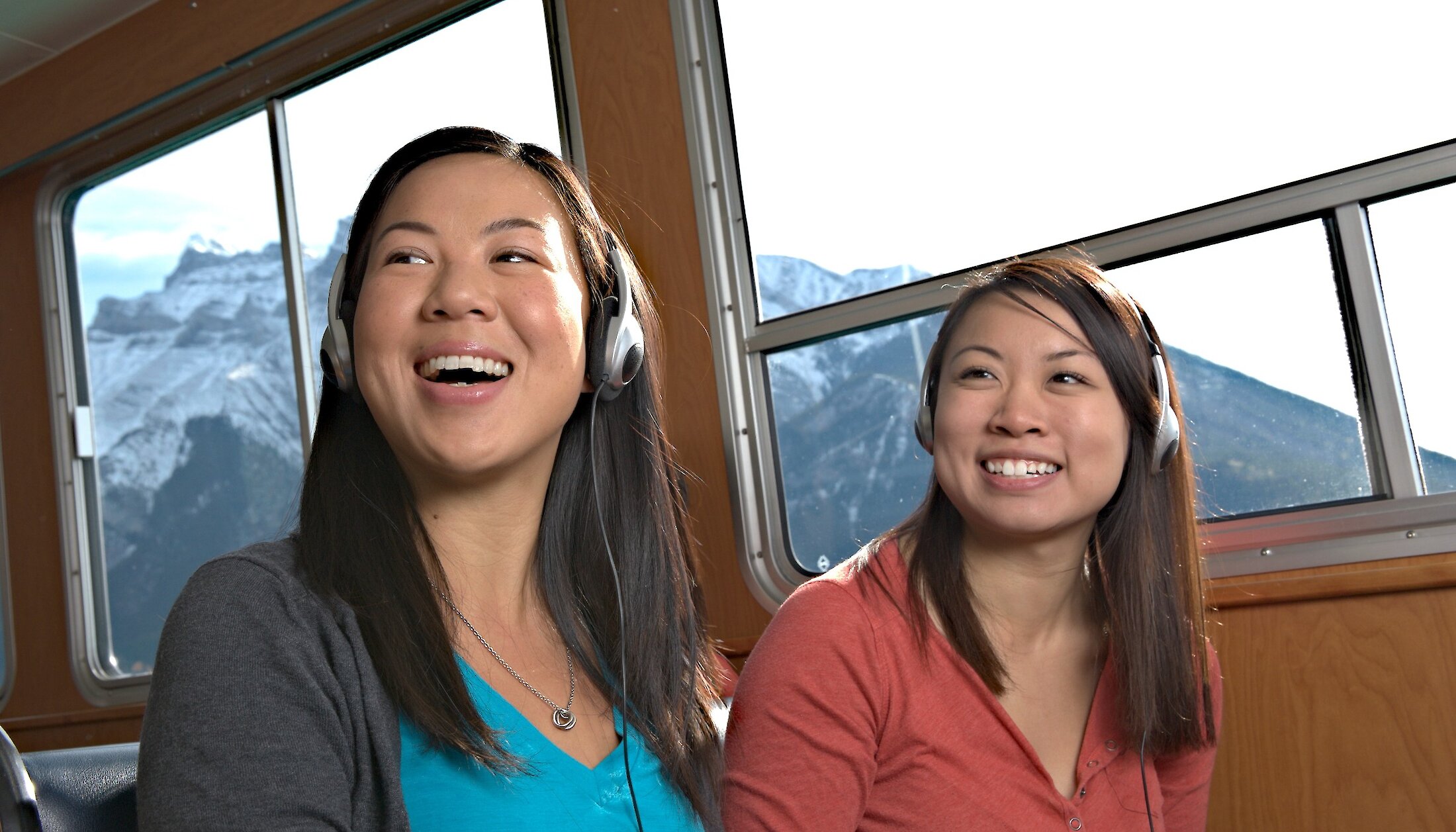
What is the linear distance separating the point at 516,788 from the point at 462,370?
434mm

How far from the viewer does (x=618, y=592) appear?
4.35 ft

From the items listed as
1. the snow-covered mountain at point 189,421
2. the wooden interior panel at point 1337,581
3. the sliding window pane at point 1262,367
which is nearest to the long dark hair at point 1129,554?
the wooden interior panel at point 1337,581

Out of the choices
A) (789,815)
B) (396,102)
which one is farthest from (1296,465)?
(396,102)

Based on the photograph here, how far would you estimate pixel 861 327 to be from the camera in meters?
2.70

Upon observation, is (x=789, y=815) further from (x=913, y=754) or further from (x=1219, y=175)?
(x=1219, y=175)

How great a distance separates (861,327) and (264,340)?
2357 mm

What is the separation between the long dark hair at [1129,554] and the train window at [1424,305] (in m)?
0.55

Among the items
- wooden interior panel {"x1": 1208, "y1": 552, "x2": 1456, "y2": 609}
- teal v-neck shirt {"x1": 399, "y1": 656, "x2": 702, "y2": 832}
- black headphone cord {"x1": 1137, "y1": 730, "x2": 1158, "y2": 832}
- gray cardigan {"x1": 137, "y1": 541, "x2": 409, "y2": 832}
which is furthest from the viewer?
wooden interior panel {"x1": 1208, "y1": 552, "x2": 1456, "y2": 609}

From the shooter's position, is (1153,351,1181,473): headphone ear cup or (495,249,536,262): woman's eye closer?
(495,249,536,262): woman's eye

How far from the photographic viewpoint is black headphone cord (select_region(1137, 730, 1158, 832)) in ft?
5.45

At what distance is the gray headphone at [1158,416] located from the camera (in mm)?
1715

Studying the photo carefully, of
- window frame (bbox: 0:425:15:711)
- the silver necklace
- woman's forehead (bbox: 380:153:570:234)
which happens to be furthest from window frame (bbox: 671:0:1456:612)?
window frame (bbox: 0:425:15:711)

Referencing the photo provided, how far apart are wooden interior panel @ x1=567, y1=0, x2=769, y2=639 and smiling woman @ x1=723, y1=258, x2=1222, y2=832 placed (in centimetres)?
101

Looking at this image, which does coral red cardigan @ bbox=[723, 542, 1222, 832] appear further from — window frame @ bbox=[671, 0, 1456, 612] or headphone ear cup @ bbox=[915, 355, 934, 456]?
window frame @ bbox=[671, 0, 1456, 612]
